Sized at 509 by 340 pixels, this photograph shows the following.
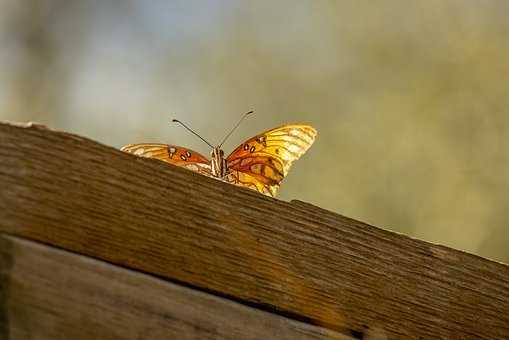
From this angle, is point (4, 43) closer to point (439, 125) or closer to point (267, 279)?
point (439, 125)

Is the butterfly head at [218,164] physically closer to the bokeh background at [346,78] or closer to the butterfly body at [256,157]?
→ the butterfly body at [256,157]

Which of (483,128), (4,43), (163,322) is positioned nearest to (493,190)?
(483,128)

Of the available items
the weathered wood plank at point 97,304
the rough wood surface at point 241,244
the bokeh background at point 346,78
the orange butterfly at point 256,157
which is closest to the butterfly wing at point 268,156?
the orange butterfly at point 256,157

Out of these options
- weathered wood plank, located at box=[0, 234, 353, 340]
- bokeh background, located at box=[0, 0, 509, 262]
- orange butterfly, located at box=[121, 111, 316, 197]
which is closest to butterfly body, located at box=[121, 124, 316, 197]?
orange butterfly, located at box=[121, 111, 316, 197]

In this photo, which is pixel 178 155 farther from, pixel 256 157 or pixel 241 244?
pixel 241 244

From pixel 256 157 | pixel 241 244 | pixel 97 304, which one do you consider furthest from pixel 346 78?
pixel 97 304

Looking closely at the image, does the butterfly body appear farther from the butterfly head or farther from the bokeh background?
the bokeh background

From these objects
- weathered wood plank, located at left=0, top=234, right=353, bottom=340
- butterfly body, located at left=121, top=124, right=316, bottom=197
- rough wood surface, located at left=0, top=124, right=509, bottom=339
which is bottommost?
weathered wood plank, located at left=0, top=234, right=353, bottom=340
